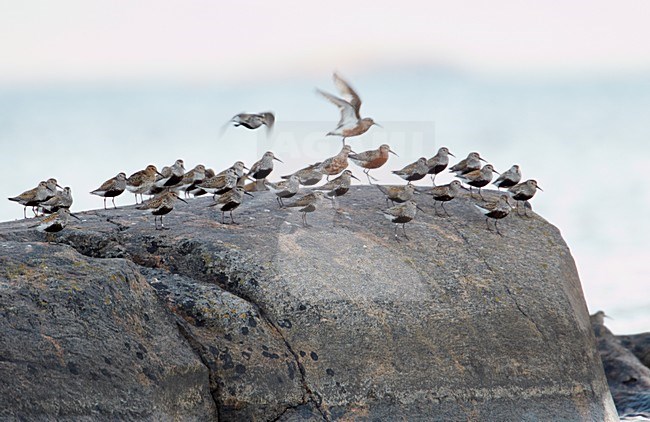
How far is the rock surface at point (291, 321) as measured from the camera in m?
10.4

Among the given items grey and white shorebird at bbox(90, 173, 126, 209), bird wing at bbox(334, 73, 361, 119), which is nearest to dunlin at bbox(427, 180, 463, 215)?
bird wing at bbox(334, 73, 361, 119)

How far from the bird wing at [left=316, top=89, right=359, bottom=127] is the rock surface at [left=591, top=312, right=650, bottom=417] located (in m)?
6.51

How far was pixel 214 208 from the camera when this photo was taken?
48.6 feet

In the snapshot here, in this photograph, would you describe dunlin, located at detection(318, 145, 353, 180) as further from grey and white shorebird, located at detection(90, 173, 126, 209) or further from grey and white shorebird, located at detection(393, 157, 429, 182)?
grey and white shorebird, located at detection(90, 173, 126, 209)

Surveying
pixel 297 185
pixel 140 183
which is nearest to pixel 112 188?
pixel 140 183

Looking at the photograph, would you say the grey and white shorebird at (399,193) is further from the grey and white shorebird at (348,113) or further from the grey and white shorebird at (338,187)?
the grey and white shorebird at (348,113)

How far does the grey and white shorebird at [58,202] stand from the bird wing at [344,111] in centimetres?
611

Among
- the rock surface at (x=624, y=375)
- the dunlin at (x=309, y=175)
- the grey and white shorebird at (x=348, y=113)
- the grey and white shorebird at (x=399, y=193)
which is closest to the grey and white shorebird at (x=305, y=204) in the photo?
the grey and white shorebird at (x=399, y=193)

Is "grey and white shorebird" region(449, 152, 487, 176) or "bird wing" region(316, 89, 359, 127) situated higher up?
"bird wing" region(316, 89, 359, 127)

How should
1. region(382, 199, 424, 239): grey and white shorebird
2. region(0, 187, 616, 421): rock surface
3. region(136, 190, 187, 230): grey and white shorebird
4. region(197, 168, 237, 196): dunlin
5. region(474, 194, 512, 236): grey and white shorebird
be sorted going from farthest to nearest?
1. region(474, 194, 512, 236): grey and white shorebird
2. region(197, 168, 237, 196): dunlin
3. region(382, 199, 424, 239): grey and white shorebird
4. region(136, 190, 187, 230): grey and white shorebird
5. region(0, 187, 616, 421): rock surface

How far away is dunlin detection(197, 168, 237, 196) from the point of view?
15.4 m

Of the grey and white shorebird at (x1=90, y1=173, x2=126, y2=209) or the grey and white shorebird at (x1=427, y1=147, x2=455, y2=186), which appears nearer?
the grey and white shorebird at (x1=90, y1=173, x2=126, y2=209)

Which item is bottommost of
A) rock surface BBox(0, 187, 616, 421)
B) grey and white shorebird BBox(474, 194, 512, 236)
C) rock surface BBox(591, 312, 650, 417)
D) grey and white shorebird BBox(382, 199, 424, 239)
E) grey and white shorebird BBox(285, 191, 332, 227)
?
rock surface BBox(591, 312, 650, 417)

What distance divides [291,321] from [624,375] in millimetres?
10566
